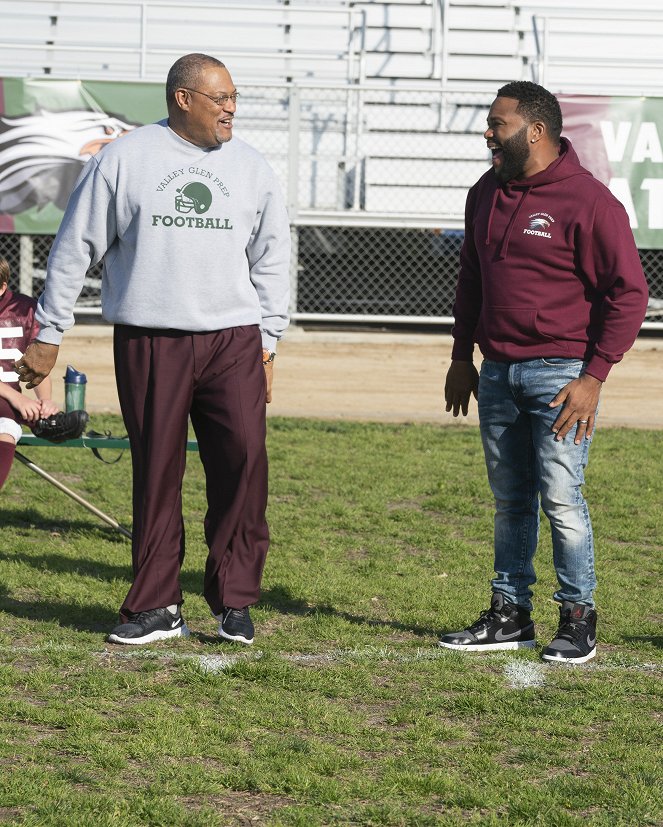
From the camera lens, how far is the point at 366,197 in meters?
16.3

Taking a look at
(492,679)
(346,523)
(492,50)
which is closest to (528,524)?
(492,679)

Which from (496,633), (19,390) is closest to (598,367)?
(496,633)

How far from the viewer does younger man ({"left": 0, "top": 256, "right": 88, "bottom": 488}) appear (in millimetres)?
5727

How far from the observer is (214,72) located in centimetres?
466

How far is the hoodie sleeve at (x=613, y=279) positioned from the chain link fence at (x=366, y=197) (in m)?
11.2

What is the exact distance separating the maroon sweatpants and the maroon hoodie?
945 mm

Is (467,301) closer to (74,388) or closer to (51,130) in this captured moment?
(74,388)

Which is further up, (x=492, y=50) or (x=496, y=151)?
(x=492, y=50)

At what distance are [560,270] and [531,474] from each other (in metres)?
0.79

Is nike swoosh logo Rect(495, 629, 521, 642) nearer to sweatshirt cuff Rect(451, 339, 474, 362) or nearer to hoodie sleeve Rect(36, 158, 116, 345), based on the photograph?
sweatshirt cuff Rect(451, 339, 474, 362)

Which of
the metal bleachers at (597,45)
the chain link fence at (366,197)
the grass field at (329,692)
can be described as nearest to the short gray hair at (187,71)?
the grass field at (329,692)

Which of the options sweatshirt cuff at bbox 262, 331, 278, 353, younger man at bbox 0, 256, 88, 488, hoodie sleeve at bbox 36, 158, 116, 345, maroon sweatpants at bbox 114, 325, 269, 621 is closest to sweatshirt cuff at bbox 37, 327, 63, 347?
hoodie sleeve at bbox 36, 158, 116, 345

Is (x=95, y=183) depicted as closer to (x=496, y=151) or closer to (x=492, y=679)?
(x=496, y=151)

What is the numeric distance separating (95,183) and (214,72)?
0.58m
